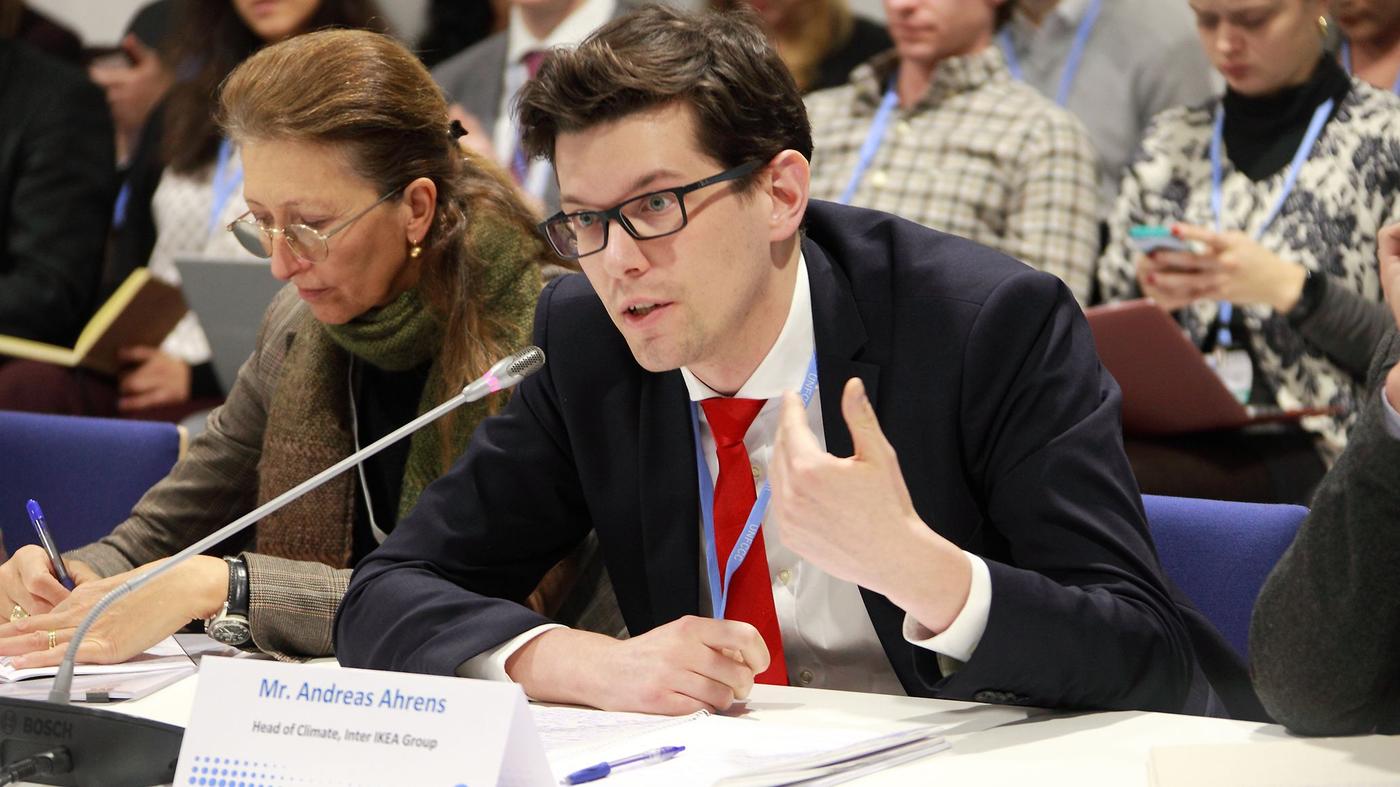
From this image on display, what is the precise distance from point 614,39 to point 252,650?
3.05 feet

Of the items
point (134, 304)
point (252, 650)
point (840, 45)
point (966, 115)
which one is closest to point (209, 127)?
point (134, 304)

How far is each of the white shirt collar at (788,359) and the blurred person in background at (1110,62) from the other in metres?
1.99

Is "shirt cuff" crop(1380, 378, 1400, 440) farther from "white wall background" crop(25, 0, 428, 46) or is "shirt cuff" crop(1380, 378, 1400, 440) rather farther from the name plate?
"white wall background" crop(25, 0, 428, 46)

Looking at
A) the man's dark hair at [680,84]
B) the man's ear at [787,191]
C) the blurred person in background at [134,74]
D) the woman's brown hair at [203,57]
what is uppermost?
the man's dark hair at [680,84]

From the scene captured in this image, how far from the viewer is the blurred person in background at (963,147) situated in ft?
11.7

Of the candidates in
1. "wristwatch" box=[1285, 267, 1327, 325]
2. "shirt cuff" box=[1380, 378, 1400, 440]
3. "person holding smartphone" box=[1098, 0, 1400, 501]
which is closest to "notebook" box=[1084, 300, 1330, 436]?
"person holding smartphone" box=[1098, 0, 1400, 501]

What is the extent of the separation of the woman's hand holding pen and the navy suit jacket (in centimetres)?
Answer: 21

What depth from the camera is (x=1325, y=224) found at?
324cm

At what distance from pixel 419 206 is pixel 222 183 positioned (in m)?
2.27

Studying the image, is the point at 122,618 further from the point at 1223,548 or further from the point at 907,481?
the point at 1223,548

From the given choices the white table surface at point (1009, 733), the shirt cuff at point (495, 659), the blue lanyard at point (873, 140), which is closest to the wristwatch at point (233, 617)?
the white table surface at point (1009, 733)

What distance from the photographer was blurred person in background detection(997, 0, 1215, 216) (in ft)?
12.4

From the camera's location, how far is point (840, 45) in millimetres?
4195

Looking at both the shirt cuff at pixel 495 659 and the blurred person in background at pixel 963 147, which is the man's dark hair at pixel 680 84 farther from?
the blurred person in background at pixel 963 147
